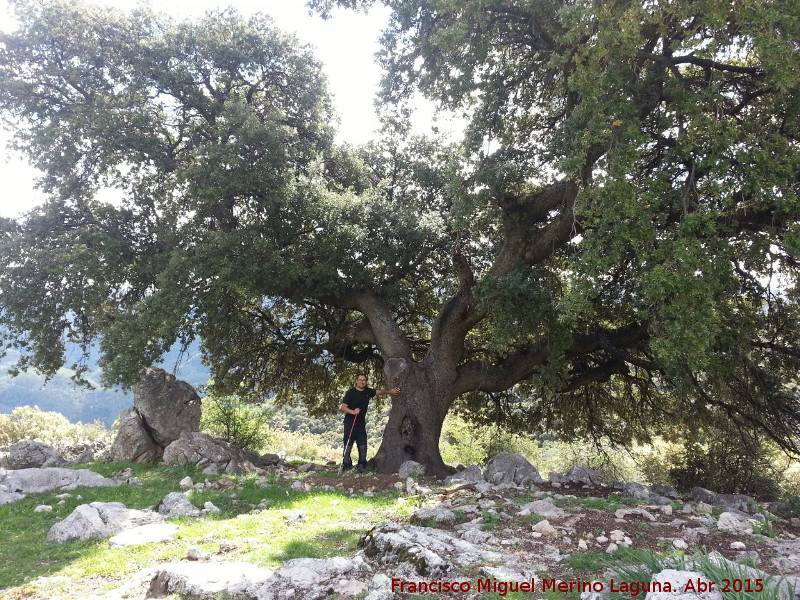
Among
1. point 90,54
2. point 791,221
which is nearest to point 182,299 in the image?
point 90,54

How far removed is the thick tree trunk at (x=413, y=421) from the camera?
12.5 meters

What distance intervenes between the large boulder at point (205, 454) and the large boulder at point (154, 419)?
3.39 feet

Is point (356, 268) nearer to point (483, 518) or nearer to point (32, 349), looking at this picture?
point (483, 518)

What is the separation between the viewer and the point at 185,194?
12031mm

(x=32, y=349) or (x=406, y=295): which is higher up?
(x=406, y=295)

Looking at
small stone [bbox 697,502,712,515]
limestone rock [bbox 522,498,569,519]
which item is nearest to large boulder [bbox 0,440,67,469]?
limestone rock [bbox 522,498,569,519]

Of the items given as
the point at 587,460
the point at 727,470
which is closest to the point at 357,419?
the point at 727,470

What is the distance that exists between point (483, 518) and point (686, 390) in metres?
5.29

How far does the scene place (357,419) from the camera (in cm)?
1177

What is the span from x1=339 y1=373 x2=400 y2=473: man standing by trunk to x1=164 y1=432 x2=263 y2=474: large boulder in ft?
7.59

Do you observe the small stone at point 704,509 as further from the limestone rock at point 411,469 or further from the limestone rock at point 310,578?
the limestone rock at point 411,469

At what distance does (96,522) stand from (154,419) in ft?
22.3

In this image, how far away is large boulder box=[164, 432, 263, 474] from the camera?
11586mm

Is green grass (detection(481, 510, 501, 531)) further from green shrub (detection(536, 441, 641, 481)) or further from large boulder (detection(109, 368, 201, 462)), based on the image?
green shrub (detection(536, 441, 641, 481))
